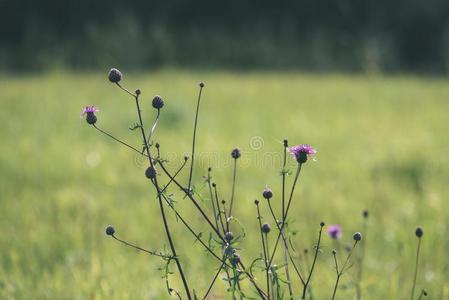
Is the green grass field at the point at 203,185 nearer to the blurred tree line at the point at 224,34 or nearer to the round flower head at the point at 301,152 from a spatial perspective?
the round flower head at the point at 301,152

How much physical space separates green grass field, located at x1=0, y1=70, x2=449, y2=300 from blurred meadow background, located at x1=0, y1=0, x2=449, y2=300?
0.01 m

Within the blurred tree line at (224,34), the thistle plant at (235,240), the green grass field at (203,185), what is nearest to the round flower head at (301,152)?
the thistle plant at (235,240)

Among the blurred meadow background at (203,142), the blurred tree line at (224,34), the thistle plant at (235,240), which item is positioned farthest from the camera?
the blurred tree line at (224,34)

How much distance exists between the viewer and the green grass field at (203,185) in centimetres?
215

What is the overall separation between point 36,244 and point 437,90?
684 centimetres

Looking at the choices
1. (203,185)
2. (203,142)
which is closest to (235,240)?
(203,185)

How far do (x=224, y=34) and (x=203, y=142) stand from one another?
24.8 feet

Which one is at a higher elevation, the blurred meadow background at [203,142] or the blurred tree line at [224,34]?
the blurred tree line at [224,34]

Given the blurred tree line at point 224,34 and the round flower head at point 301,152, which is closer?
the round flower head at point 301,152

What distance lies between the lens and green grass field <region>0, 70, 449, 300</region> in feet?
7.04

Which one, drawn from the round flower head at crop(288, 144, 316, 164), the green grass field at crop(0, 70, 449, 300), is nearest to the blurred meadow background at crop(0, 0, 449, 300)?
the green grass field at crop(0, 70, 449, 300)

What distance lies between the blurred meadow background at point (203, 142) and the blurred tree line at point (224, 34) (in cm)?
5

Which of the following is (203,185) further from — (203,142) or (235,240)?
(203,142)

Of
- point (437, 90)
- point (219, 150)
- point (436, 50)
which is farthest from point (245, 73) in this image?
point (219, 150)
